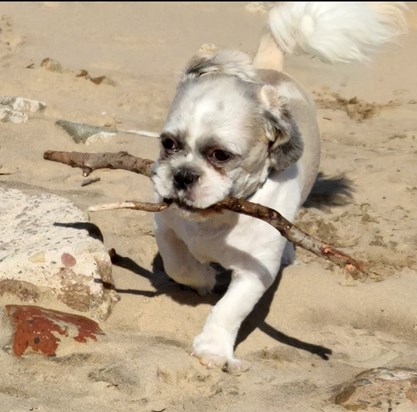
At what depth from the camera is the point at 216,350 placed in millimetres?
4133

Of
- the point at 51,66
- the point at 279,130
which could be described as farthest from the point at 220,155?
the point at 51,66

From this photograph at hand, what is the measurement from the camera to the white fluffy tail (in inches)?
218

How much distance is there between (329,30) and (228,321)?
2.14m

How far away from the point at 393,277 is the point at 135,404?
2.06 metres

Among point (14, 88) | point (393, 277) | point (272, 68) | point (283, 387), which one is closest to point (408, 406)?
point (283, 387)

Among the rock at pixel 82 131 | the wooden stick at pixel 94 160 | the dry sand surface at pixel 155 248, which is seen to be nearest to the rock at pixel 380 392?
the dry sand surface at pixel 155 248

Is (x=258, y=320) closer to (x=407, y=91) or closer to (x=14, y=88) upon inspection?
(x=14, y=88)

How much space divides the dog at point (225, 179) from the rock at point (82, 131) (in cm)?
204

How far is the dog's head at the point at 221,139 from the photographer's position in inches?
157

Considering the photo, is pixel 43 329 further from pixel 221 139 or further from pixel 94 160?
pixel 221 139

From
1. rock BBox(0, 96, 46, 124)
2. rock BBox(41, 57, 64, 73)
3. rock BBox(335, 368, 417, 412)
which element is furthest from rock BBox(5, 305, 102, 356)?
rock BBox(41, 57, 64, 73)

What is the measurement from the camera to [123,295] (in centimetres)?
467

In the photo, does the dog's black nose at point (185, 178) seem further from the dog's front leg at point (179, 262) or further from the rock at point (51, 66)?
Answer: the rock at point (51, 66)

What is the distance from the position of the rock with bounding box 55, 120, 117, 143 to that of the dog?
6.70 ft
